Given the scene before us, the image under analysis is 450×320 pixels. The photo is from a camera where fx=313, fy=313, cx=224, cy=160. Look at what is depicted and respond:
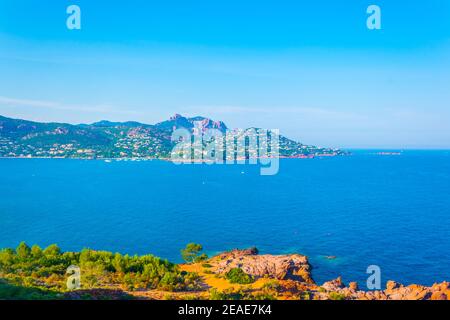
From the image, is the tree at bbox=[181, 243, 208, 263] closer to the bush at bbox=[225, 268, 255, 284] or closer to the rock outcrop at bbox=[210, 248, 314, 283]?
the rock outcrop at bbox=[210, 248, 314, 283]

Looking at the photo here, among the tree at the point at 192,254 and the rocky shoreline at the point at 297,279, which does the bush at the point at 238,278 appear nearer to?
the rocky shoreline at the point at 297,279

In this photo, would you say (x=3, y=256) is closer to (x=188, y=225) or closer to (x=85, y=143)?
(x=188, y=225)

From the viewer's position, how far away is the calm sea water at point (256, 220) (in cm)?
3872

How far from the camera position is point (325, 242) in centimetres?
4362

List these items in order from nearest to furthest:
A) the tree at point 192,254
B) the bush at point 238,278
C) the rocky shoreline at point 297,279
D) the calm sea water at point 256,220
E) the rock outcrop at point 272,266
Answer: the rocky shoreline at point 297,279 → the bush at point 238,278 → the rock outcrop at point 272,266 → the tree at point 192,254 → the calm sea water at point 256,220

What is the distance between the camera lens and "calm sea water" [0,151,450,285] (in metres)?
38.7

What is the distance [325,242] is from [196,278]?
24.8m

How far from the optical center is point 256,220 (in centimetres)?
5553

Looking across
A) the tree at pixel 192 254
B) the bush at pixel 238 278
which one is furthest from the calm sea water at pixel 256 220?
the bush at pixel 238 278

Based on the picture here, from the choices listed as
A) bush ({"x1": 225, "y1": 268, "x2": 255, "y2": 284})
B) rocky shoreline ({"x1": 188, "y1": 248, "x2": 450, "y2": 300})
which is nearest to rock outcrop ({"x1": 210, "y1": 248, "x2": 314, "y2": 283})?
rocky shoreline ({"x1": 188, "y1": 248, "x2": 450, "y2": 300})

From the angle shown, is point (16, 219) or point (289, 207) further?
point (289, 207)
